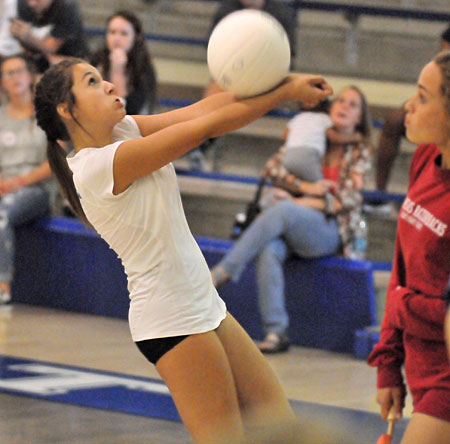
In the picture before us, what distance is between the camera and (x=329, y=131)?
578 centimetres

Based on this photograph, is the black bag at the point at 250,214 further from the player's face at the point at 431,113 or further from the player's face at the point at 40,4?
the player's face at the point at 431,113

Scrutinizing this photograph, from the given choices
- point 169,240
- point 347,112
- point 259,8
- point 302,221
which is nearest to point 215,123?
point 169,240

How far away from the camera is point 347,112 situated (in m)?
5.72

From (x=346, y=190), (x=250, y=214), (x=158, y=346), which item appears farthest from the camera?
(x=250, y=214)

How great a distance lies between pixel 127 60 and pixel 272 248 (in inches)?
68.9

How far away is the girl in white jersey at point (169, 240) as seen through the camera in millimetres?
2547

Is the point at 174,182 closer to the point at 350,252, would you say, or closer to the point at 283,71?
the point at 283,71

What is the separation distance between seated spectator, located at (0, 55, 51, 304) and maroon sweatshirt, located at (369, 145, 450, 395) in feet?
13.2

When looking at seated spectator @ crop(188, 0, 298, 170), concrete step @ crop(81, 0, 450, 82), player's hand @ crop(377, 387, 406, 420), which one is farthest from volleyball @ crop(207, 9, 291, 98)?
concrete step @ crop(81, 0, 450, 82)

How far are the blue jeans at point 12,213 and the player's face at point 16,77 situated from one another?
2.10 feet

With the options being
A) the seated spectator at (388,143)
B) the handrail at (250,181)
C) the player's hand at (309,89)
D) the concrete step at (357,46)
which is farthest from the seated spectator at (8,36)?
the player's hand at (309,89)

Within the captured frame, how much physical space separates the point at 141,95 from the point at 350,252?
70.7 inches

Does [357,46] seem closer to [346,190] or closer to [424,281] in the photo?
[346,190]

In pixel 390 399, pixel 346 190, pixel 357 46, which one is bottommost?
pixel 346 190
